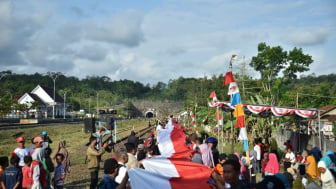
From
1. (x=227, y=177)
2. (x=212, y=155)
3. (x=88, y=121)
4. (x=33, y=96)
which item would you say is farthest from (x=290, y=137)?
(x=33, y=96)

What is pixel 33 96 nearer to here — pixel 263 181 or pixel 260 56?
pixel 260 56

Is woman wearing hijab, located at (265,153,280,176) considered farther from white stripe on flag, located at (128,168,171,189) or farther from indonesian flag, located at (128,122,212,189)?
white stripe on flag, located at (128,168,171,189)

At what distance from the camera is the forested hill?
3450cm

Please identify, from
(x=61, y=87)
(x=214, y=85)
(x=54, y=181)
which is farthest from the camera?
(x=61, y=87)

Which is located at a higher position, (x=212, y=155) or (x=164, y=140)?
(x=164, y=140)

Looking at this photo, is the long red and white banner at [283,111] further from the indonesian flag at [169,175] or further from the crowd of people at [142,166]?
the indonesian flag at [169,175]

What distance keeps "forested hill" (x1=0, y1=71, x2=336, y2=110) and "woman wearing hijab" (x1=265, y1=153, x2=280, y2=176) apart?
14.2 meters

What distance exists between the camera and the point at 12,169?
24.7 feet

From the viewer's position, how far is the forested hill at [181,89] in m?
34.5

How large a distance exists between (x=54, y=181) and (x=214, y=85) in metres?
52.4

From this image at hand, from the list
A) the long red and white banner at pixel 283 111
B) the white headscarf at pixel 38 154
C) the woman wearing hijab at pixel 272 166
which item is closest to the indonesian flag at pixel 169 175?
the white headscarf at pixel 38 154

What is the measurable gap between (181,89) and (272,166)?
106830 millimetres

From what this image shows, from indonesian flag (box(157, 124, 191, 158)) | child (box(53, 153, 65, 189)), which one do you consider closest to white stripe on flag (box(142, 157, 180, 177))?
indonesian flag (box(157, 124, 191, 158))

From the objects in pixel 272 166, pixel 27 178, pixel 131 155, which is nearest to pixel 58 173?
pixel 27 178
